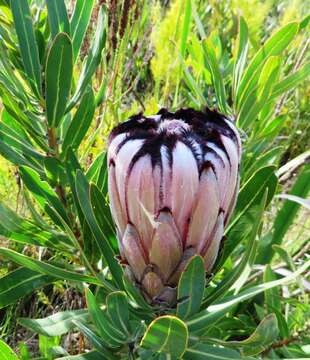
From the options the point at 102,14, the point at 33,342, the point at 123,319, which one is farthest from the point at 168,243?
the point at 33,342

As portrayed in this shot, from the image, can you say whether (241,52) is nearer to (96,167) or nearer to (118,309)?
(96,167)

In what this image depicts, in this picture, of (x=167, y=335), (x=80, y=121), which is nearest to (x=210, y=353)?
(x=167, y=335)

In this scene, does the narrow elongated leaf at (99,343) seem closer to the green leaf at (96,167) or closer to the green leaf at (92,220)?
the green leaf at (92,220)

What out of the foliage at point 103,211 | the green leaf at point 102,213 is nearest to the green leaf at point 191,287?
the foliage at point 103,211

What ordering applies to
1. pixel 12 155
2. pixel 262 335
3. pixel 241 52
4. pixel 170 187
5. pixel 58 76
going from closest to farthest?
pixel 170 187
pixel 262 335
pixel 58 76
pixel 12 155
pixel 241 52

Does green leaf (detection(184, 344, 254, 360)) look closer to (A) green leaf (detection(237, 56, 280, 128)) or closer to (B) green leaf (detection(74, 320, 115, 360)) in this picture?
(B) green leaf (detection(74, 320, 115, 360))

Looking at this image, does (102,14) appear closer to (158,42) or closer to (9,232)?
(158,42)
